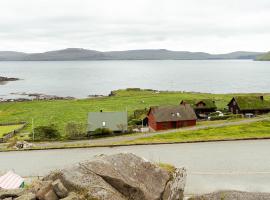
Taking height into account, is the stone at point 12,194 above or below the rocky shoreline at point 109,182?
below

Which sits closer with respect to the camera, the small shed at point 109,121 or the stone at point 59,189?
the stone at point 59,189

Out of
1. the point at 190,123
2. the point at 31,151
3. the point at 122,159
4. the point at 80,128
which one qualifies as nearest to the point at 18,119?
the point at 80,128

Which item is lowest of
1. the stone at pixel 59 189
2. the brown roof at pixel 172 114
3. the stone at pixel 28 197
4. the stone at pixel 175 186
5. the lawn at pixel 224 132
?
the lawn at pixel 224 132

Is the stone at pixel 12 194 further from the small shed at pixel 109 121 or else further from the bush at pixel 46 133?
the small shed at pixel 109 121

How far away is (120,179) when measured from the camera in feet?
48.0

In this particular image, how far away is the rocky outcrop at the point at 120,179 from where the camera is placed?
13.9 m

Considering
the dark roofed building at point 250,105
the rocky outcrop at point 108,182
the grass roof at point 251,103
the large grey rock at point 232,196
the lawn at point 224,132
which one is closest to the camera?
the rocky outcrop at point 108,182

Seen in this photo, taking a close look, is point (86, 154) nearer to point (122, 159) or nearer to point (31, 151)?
point (31, 151)

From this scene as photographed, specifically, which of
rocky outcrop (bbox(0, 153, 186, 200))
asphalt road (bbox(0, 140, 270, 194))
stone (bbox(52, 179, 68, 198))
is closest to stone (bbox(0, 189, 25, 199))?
rocky outcrop (bbox(0, 153, 186, 200))

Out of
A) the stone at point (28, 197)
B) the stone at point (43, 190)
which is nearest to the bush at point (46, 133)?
the stone at point (28, 197)

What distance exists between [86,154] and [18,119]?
189ft

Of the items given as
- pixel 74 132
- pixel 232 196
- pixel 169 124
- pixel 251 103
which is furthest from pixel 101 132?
pixel 232 196

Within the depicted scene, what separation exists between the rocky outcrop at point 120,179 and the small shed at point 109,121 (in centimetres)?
4606

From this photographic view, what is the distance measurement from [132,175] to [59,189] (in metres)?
3.08
